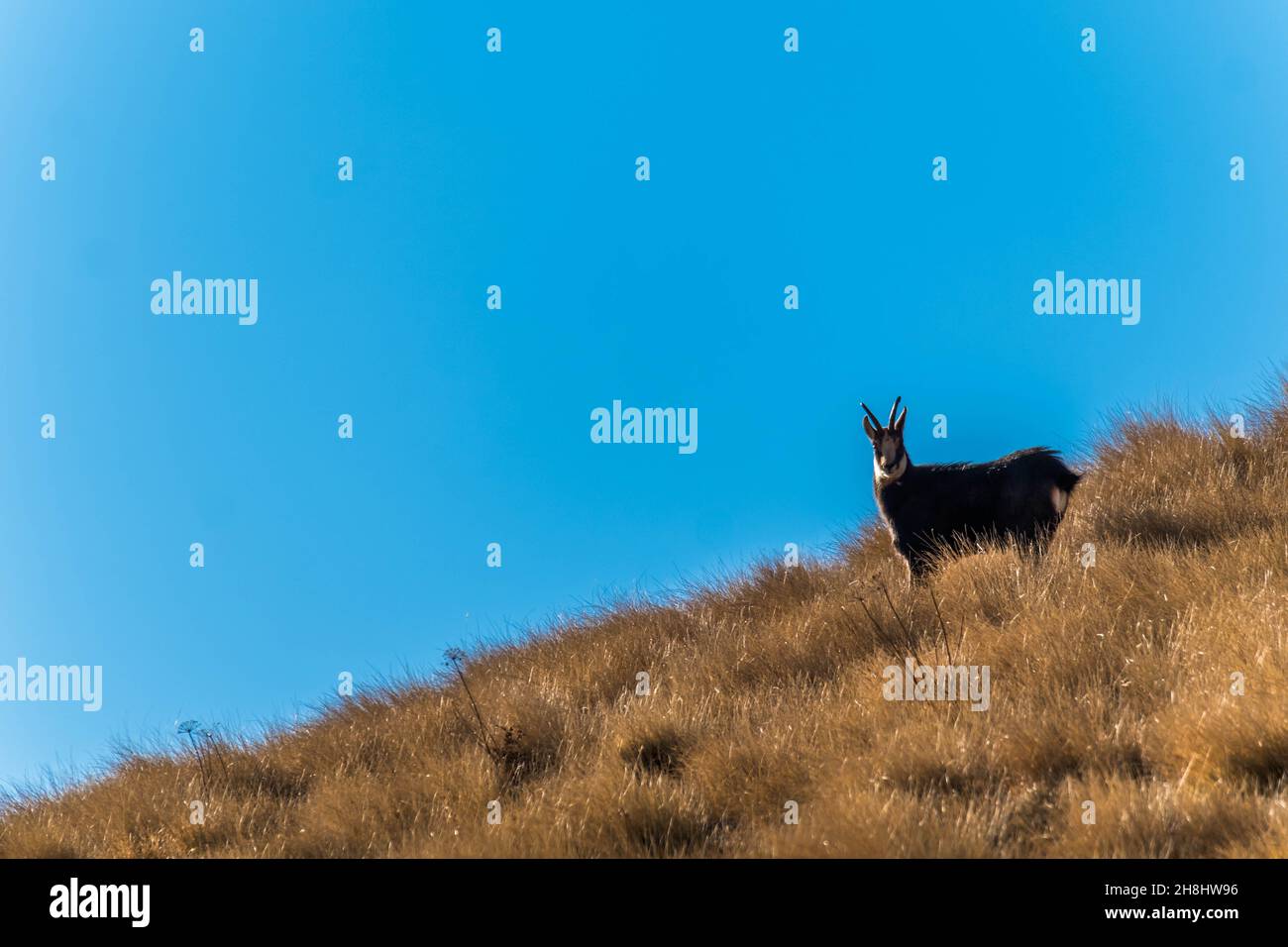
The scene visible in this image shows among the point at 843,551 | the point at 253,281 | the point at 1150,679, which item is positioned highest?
the point at 253,281

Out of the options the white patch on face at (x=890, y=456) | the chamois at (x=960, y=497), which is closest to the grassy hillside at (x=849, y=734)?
the chamois at (x=960, y=497)

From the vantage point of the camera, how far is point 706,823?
5.24m

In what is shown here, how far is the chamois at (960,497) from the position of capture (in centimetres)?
865

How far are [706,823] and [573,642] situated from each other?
471 centimetres

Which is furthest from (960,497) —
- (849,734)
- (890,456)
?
(849,734)

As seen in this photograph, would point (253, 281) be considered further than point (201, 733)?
Yes

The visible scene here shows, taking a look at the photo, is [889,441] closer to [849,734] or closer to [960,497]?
[960,497]

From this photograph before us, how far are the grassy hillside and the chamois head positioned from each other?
104 cm

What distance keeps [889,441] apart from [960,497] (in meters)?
0.77

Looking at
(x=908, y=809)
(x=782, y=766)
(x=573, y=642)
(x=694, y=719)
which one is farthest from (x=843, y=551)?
(x=908, y=809)

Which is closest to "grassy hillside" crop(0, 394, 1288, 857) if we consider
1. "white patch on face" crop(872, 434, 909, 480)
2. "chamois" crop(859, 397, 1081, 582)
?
"chamois" crop(859, 397, 1081, 582)
